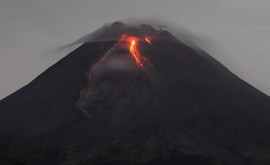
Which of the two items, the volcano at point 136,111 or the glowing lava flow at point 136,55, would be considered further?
the glowing lava flow at point 136,55

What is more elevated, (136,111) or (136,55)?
(136,55)

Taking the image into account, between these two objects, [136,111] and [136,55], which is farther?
[136,55]

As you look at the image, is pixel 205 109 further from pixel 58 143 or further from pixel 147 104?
pixel 58 143

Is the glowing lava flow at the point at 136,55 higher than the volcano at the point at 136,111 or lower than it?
higher

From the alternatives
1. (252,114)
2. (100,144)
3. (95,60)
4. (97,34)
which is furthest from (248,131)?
(97,34)
